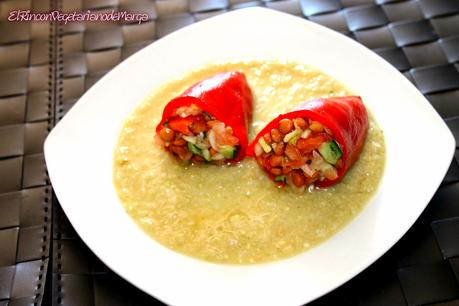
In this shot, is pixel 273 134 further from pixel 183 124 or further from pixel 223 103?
pixel 183 124

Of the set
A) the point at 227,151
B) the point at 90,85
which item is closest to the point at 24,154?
the point at 90,85

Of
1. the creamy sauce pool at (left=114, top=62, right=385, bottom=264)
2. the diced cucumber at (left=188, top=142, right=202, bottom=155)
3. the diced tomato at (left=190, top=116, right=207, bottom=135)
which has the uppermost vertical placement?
the diced tomato at (left=190, top=116, right=207, bottom=135)

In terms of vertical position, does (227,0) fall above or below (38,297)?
above

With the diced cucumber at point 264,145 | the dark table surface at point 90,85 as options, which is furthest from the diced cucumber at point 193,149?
the dark table surface at point 90,85

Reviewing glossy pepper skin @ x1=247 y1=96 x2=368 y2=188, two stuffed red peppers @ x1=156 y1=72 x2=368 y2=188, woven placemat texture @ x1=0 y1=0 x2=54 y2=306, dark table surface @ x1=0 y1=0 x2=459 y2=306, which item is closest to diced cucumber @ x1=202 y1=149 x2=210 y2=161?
two stuffed red peppers @ x1=156 y1=72 x2=368 y2=188

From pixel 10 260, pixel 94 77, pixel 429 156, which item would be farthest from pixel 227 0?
pixel 10 260

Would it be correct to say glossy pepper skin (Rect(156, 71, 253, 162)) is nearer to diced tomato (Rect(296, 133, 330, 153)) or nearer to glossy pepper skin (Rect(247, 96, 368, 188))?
glossy pepper skin (Rect(247, 96, 368, 188))

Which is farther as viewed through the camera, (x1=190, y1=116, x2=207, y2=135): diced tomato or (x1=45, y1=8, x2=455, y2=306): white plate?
(x1=190, y1=116, x2=207, y2=135): diced tomato

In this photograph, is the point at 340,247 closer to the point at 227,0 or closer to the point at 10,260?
the point at 10,260
